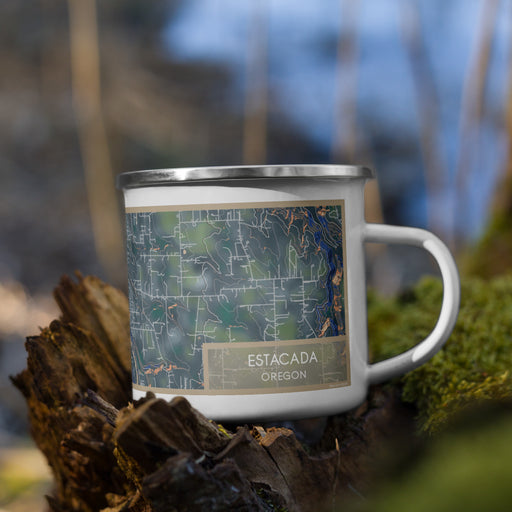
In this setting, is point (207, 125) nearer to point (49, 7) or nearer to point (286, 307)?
point (49, 7)

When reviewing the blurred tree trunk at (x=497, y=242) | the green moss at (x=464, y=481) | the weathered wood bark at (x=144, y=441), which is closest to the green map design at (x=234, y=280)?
the weathered wood bark at (x=144, y=441)

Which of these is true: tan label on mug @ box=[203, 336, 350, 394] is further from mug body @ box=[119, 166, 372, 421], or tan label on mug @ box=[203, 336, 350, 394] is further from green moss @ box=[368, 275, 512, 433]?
green moss @ box=[368, 275, 512, 433]

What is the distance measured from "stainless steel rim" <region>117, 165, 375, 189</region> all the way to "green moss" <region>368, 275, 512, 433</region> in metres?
0.40

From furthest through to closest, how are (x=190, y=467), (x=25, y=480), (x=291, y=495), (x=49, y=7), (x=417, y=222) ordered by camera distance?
1. (x=417, y=222)
2. (x=49, y=7)
3. (x=25, y=480)
4. (x=291, y=495)
5. (x=190, y=467)

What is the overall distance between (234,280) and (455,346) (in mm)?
507

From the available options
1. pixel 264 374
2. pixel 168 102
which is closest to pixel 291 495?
pixel 264 374

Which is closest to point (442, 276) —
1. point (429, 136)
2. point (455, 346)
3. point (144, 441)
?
point (455, 346)

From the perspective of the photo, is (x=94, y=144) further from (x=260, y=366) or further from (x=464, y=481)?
(x=464, y=481)

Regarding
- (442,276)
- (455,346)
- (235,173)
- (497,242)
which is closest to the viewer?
(235,173)

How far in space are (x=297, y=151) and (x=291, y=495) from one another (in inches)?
225

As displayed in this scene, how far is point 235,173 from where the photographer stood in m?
0.80

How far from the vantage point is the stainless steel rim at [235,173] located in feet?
2.63

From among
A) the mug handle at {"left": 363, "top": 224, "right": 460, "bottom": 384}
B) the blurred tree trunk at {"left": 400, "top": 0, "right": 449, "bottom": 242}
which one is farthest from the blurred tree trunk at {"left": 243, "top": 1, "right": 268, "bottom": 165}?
the mug handle at {"left": 363, "top": 224, "right": 460, "bottom": 384}

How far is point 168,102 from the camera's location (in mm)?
5742
